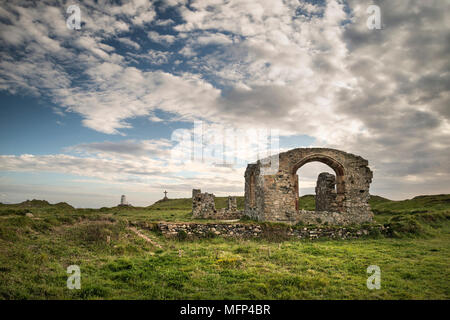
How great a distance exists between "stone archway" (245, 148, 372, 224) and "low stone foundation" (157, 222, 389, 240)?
339cm

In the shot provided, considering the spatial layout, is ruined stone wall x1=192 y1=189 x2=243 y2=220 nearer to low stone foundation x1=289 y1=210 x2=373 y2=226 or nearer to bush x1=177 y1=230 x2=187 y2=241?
low stone foundation x1=289 y1=210 x2=373 y2=226

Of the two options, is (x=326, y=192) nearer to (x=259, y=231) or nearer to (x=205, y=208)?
(x=259, y=231)

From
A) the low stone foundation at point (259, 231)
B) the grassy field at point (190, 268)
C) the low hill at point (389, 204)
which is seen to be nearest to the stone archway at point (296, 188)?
the low stone foundation at point (259, 231)

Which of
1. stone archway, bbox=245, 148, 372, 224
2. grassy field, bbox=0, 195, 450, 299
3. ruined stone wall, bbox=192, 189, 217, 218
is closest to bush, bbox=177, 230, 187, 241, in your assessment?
grassy field, bbox=0, 195, 450, 299

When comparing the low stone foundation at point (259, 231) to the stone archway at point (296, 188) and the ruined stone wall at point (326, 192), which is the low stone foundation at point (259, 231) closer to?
the stone archway at point (296, 188)

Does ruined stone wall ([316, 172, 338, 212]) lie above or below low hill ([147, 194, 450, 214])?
above

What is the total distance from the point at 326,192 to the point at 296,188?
146 inches

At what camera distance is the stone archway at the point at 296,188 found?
57.7 ft

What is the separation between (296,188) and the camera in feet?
60.5

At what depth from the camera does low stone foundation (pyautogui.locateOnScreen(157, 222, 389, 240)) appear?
13438 mm

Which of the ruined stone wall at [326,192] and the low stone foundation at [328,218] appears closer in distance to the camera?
the low stone foundation at [328,218]

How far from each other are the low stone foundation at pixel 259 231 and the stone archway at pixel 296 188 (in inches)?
133

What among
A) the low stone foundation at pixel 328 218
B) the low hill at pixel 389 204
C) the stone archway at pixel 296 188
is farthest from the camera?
the low hill at pixel 389 204
